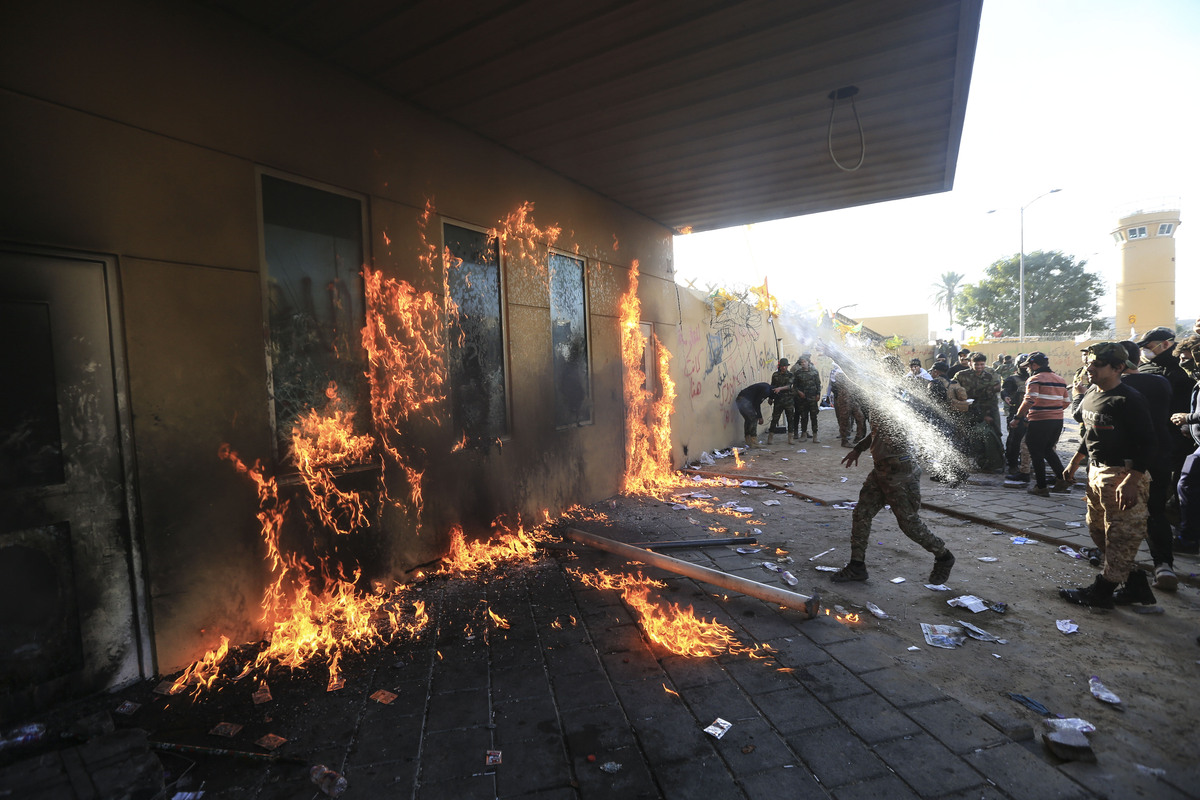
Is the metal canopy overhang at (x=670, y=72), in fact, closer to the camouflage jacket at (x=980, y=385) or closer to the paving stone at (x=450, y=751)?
the camouflage jacket at (x=980, y=385)

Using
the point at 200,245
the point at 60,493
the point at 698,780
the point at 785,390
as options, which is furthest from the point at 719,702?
the point at 785,390

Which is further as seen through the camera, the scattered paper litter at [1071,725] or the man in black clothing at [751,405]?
the man in black clothing at [751,405]

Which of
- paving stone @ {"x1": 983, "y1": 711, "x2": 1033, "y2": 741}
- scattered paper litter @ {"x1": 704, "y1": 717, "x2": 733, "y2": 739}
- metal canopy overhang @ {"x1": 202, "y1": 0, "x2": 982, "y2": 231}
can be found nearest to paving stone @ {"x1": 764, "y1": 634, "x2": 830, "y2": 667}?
scattered paper litter @ {"x1": 704, "y1": 717, "x2": 733, "y2": 739}

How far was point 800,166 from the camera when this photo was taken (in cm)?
673

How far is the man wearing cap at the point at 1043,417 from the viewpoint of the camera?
739cm

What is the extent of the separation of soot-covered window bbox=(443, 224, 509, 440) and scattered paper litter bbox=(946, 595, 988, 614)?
436 cm

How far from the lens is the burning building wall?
3008mm

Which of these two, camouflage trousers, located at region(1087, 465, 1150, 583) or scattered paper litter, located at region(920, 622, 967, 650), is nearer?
scattered paper litter, located at region(920, 622, 967, 650)

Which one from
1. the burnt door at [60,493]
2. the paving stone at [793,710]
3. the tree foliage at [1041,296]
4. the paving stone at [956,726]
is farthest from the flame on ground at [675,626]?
the tree foliage at [1041,296]

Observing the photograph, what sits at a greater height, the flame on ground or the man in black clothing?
the man in black clothing

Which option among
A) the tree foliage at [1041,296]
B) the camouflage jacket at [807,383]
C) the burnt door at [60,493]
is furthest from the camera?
the tree foliage at [1041,296]

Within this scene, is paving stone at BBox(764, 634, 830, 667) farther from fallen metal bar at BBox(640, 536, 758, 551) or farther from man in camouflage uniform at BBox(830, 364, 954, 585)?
fallen metal bar at BBox(640, 536, 758, 551)

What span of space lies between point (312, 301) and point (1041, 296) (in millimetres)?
55774

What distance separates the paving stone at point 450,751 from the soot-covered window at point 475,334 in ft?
10.1
